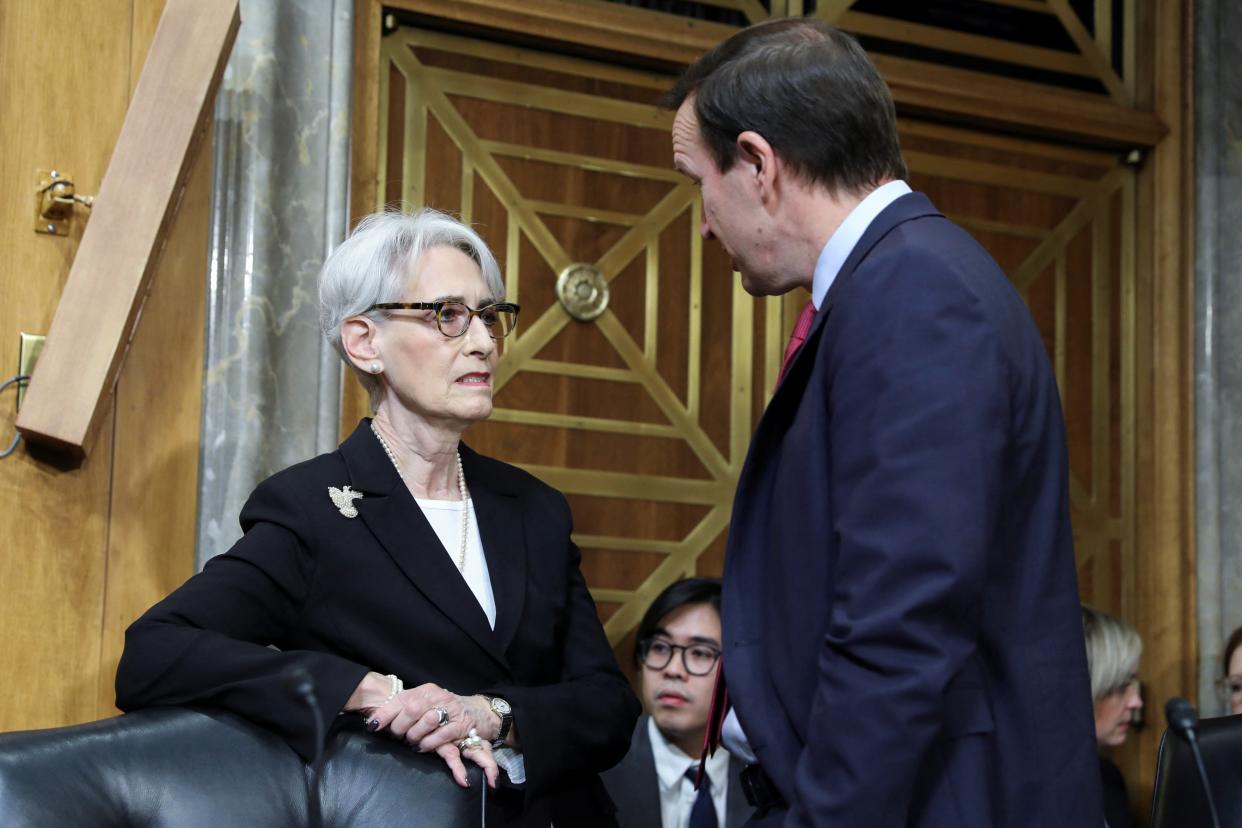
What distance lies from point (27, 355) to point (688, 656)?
5.40 ft

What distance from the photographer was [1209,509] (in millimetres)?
4949

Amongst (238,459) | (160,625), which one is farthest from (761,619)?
(238,459)

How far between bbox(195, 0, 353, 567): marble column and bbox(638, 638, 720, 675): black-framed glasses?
940 millimetres

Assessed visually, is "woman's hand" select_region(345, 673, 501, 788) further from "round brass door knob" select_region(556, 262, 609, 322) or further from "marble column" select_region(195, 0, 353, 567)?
"round brass door knob" select_region(556, 262, 609, 322)

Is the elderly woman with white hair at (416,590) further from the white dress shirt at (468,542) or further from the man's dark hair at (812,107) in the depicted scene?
the man's dark hair at (812,107)

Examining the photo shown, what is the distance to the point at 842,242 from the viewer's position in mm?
2023

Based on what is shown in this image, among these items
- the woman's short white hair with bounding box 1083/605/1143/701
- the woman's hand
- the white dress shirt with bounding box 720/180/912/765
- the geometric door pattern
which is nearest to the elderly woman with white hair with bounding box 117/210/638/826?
the woman's hand

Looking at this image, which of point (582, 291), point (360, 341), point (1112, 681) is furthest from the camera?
point (582, 291)

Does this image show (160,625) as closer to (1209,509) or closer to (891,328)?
(891,328)

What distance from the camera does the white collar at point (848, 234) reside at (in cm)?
202

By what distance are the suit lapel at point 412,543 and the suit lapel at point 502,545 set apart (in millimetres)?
51

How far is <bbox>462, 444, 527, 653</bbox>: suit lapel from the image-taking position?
2.69m

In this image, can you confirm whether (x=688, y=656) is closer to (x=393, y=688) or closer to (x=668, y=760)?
(x=668, y=760)

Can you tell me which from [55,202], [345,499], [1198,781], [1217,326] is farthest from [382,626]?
[1217,326]
